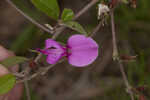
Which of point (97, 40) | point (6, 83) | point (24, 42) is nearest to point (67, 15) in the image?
point (6, 83)

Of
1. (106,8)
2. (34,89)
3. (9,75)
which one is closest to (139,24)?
(34,89)

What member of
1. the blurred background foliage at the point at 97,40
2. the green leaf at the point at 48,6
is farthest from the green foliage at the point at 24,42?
the green leaf at the point at 48,6

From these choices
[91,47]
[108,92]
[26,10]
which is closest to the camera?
[91,47]

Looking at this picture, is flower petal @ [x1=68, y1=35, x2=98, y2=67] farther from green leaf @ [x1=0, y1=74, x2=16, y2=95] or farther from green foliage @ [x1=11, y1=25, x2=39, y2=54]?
green foliage @ [x1=11, y1=25, x2=39, y2=54]

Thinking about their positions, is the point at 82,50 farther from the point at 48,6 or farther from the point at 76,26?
the point at 48,6

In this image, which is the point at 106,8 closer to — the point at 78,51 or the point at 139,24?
the point at 78,51

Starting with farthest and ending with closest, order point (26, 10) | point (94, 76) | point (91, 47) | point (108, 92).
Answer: point (94, 76) < point (108, 92) < point (26, 10) < point (91, 47)

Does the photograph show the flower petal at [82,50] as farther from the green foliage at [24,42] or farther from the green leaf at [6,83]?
the green foliage at [24,42]
